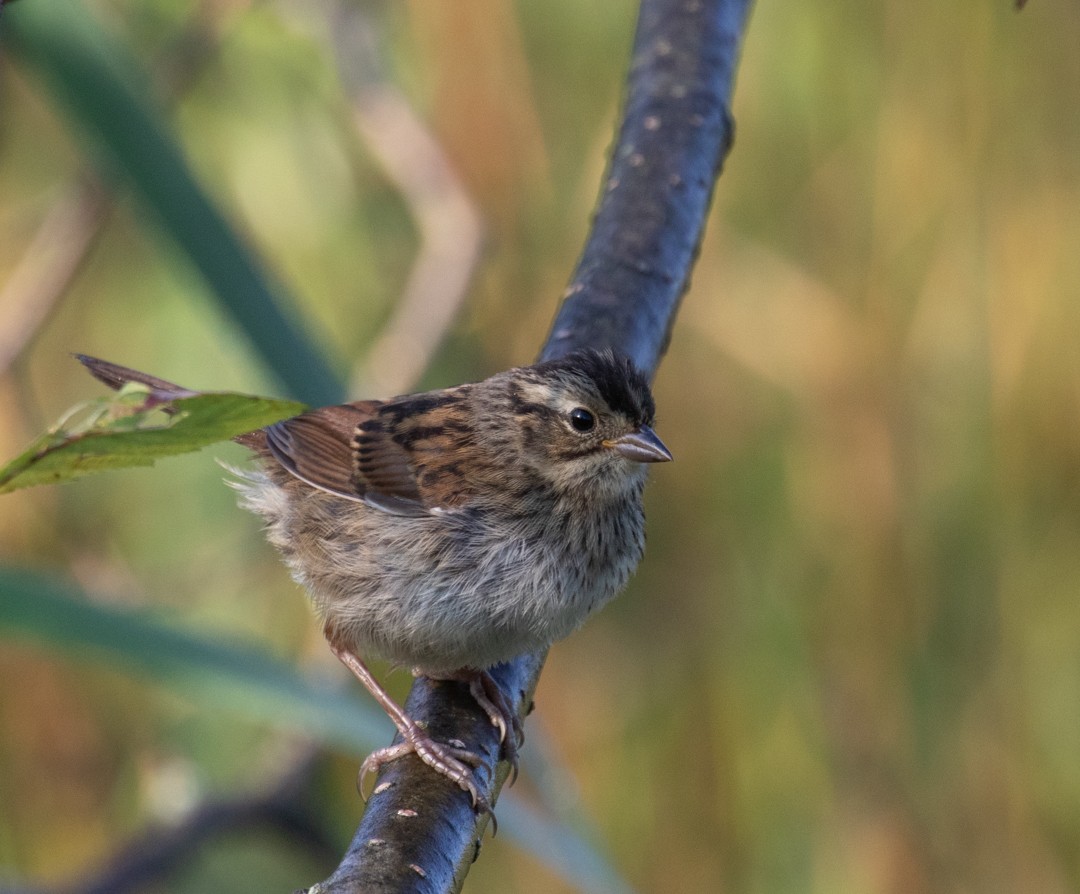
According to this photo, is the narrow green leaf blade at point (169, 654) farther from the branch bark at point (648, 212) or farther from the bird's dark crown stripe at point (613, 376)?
the bird's dark crown stripe at point (613, 376)

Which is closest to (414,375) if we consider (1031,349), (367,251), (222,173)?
(367,251)

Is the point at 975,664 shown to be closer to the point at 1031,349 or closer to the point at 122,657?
the point at 1031,349

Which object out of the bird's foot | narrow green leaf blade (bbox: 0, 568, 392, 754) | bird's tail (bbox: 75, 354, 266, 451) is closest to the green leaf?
bird's tail (bbox: 75, 354, 266, 451)

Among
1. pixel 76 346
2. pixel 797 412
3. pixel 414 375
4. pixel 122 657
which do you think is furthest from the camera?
pixel 76 346

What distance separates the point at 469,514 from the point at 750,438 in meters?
2.43

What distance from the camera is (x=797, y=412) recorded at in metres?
5.12

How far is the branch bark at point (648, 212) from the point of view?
2.66 metres

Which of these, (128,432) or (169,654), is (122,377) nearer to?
(169,654)

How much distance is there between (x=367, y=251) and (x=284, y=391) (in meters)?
2.69

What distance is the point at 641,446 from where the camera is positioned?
114 inches

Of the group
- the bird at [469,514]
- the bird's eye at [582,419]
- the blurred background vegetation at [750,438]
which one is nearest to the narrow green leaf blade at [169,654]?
the bird at [469,514]

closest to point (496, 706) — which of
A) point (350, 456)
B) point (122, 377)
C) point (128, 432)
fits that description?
point (350, 456)

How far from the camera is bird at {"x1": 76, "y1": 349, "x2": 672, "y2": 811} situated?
2.67 metres

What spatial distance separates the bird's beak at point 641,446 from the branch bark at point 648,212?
140 millimetres
